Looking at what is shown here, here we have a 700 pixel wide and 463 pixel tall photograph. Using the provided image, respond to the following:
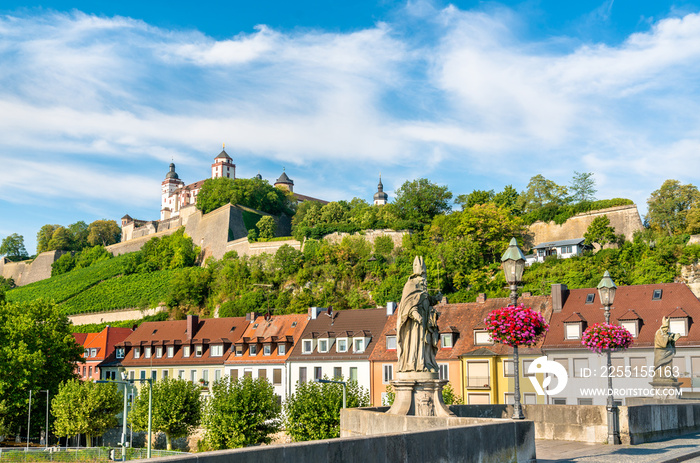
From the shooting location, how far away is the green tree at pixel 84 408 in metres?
44.5

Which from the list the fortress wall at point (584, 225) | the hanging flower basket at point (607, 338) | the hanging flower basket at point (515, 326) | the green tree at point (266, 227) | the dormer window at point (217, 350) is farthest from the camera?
the green tree at point (266, 227)

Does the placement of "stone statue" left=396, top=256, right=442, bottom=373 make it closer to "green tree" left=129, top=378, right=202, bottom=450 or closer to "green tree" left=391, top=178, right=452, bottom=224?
"green tree" left=129, top=378, right=202, bottom=450

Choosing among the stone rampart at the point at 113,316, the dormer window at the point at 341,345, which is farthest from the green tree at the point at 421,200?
the dormer window at the point at 341,345

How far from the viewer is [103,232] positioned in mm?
149750

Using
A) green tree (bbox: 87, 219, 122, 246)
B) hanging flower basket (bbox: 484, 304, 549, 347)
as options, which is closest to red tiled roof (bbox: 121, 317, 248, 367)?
hanging flower basket (bbox: 484, 304, 549, 347)

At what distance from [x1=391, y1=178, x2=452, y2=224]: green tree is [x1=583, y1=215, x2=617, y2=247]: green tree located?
23897 millimetres

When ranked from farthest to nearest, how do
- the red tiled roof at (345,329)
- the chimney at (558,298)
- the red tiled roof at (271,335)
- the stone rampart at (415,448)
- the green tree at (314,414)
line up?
the red tiled roof at (271,335) → the red tiled roof at (345,329) → the chimney at (558,298) → the green tree at (314,414) → the stone rampart at (415,448)

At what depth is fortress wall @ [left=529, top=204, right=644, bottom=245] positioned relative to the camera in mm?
74812

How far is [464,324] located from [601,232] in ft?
115

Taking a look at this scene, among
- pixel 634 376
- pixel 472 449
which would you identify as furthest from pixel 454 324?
pixel 472 449

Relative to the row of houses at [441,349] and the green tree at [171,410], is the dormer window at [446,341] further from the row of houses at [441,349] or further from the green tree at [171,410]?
the green tree at [171,410]

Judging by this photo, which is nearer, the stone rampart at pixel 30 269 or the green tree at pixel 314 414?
the green tree at pixel 314 414

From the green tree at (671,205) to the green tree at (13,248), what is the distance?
431ft

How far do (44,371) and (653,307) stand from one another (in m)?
40.0
